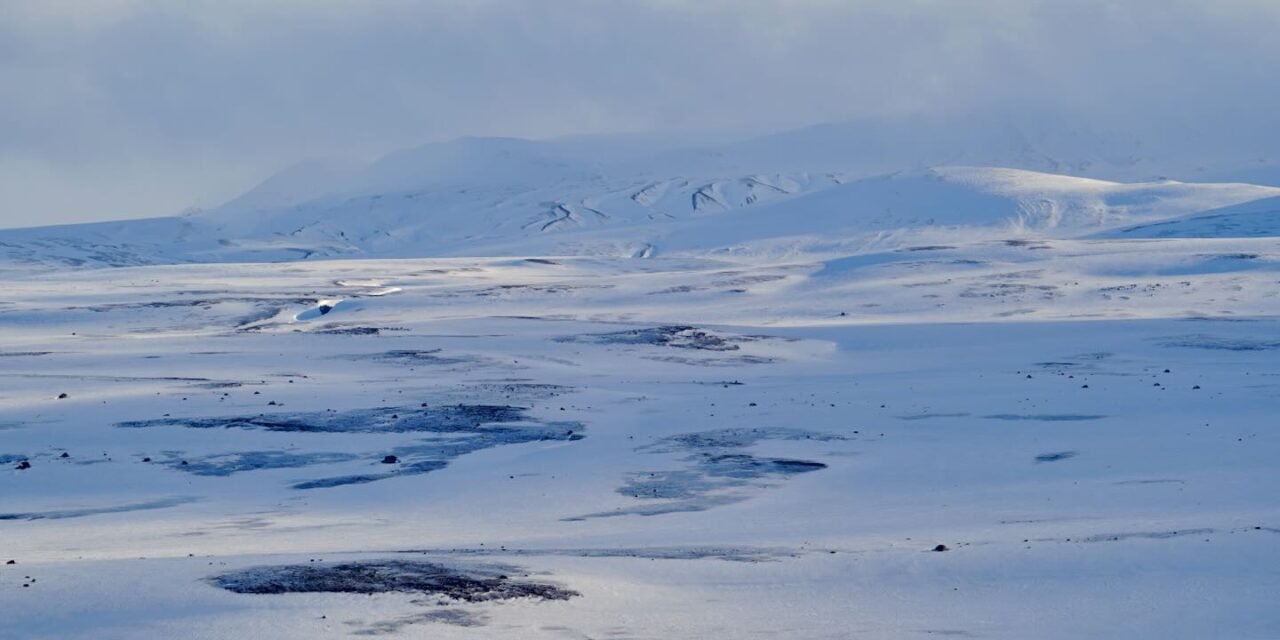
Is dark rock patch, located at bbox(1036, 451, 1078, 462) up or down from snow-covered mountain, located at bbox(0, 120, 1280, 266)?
down

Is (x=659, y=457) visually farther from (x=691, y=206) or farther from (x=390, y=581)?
(x=691, y=206)

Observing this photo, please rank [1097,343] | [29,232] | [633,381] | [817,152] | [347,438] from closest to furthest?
[347,438] < [633,381] < [1097,343] < [29,232] < [817,152]

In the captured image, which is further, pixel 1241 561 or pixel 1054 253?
pixel 1054 253

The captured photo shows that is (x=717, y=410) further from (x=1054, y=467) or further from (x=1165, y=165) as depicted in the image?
(x=1165, y=165)

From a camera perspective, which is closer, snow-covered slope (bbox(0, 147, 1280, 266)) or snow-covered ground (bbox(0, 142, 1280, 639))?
snow-covered ground (bbox(0, 142, 1280, 639))

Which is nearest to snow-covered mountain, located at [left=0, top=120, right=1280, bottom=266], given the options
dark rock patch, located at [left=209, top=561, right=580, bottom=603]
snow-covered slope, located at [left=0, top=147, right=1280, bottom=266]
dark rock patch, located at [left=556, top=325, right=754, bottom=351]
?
snow-covered slope, located at [left=0, top=147, right=1280, bottom=266]

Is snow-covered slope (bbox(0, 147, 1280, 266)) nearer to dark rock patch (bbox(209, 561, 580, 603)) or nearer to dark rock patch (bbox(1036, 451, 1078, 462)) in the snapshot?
dark rock patch (bbox(1036, 451, 1078, 462))

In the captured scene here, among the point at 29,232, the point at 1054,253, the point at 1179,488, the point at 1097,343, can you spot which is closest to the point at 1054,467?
the point at 1179,488

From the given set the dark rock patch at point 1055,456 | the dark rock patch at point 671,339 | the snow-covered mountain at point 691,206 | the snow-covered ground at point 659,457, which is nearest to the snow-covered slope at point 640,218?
the snow-covered mountain at point 691,206

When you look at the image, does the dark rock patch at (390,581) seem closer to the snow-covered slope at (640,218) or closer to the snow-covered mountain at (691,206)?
the snow-covered slope at (640,218)
